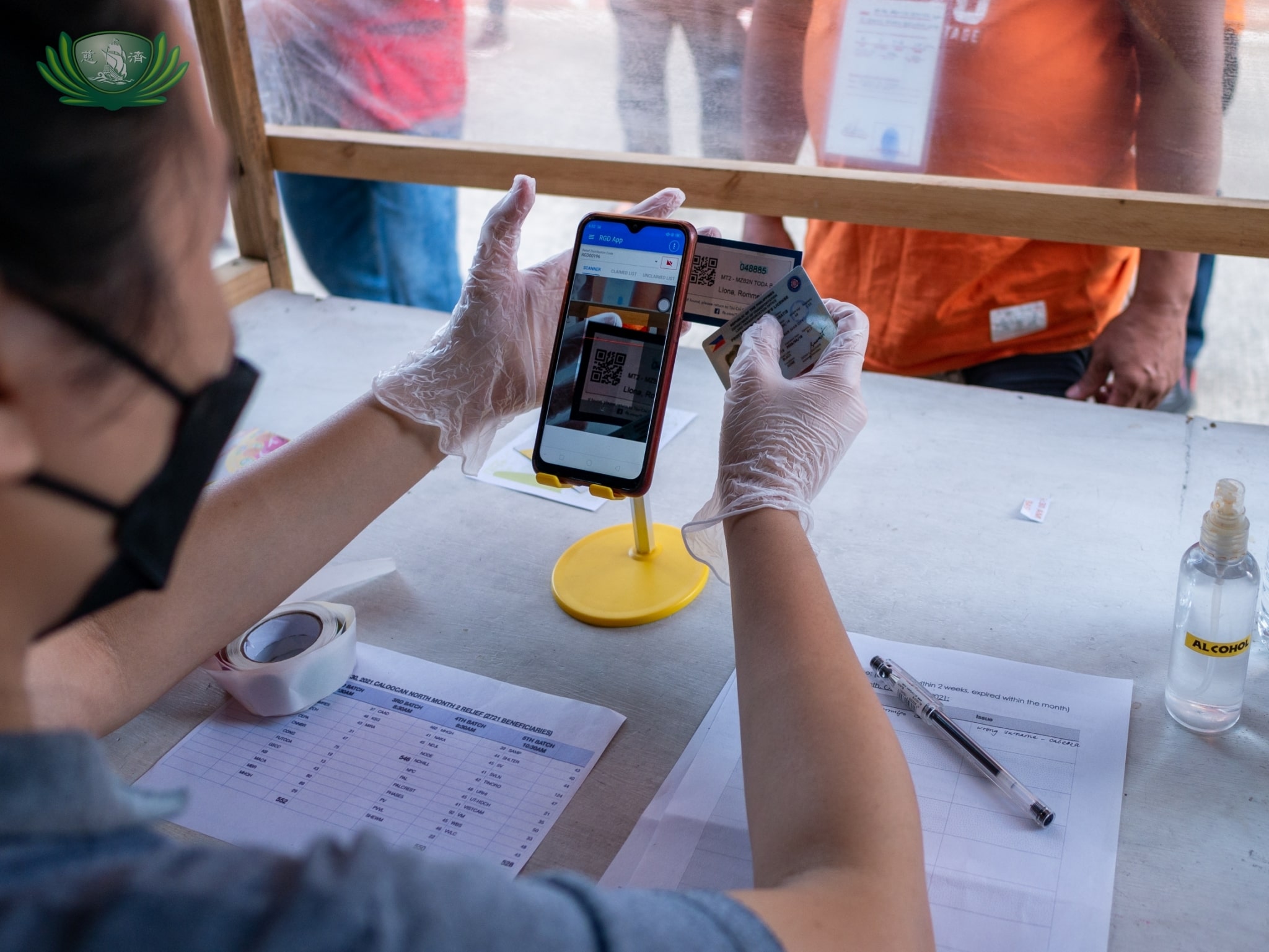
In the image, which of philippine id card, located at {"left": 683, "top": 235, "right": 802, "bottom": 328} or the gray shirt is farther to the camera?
philippine id card, located at {"left": 683, "top": 235, "right": 802, "bottom": 328}

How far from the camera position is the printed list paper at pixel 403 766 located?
0.62m

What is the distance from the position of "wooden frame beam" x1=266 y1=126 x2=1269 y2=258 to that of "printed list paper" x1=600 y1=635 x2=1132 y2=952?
2.26ft

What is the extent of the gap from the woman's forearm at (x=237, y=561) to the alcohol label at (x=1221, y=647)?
628 millimetres

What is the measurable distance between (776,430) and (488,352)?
0.31 m

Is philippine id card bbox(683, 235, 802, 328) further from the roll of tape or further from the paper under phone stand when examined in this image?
the roll of tape

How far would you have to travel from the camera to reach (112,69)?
0.32 metres

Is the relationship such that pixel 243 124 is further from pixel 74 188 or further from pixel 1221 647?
pixel 1221 647

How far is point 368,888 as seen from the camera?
1.00 feet

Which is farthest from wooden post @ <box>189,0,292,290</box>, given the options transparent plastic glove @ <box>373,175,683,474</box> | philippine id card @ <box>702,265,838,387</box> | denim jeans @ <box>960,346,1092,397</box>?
denim jeans @ <box>960,346,1092,397</box>

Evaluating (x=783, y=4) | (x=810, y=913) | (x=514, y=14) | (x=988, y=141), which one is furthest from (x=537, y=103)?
(x=810, y=913)

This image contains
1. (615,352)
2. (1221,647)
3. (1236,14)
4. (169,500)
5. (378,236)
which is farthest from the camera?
(378,236)

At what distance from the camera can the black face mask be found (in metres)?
0.38

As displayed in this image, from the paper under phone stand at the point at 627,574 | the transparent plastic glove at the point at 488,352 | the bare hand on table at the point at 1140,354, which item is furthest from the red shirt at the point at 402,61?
the bare hand on table at the point at 1140,354

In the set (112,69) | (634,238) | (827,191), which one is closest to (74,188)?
(112,69)
